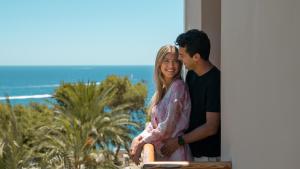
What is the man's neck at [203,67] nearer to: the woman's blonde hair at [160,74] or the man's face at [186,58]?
the man's face at [186,58]

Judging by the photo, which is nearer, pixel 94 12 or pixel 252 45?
pixel 252 45

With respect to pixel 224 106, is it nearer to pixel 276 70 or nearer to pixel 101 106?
pixel 276 70

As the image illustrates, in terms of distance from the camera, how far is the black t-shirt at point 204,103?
261 cm

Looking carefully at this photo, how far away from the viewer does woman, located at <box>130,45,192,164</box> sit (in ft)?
9.11

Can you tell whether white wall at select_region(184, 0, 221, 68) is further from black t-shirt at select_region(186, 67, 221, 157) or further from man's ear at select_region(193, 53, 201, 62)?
man's ear at select_region(193, 53, 201, 62)

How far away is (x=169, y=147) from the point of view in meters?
2.79

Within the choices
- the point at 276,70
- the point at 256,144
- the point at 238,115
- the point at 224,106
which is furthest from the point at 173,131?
the point at 276,70

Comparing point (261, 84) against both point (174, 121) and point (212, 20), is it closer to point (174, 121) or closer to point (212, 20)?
point (174, 121)

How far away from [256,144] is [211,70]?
1027mm

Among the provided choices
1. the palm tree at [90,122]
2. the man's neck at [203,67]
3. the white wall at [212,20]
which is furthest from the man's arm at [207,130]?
the palm tree at [90,122]

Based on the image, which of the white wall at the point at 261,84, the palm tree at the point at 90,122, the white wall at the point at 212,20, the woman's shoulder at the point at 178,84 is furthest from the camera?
the palm tree at the point at 90,122

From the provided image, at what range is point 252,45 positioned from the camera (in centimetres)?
176

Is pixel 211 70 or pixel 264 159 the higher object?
pixel 211 70

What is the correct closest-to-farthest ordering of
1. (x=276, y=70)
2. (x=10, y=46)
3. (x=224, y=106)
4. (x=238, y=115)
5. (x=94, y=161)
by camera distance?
(x=276, y=70)
(x=238, y=115)
(x=224, y=106)
(x=94, y=161)
(x=10, y=46)
